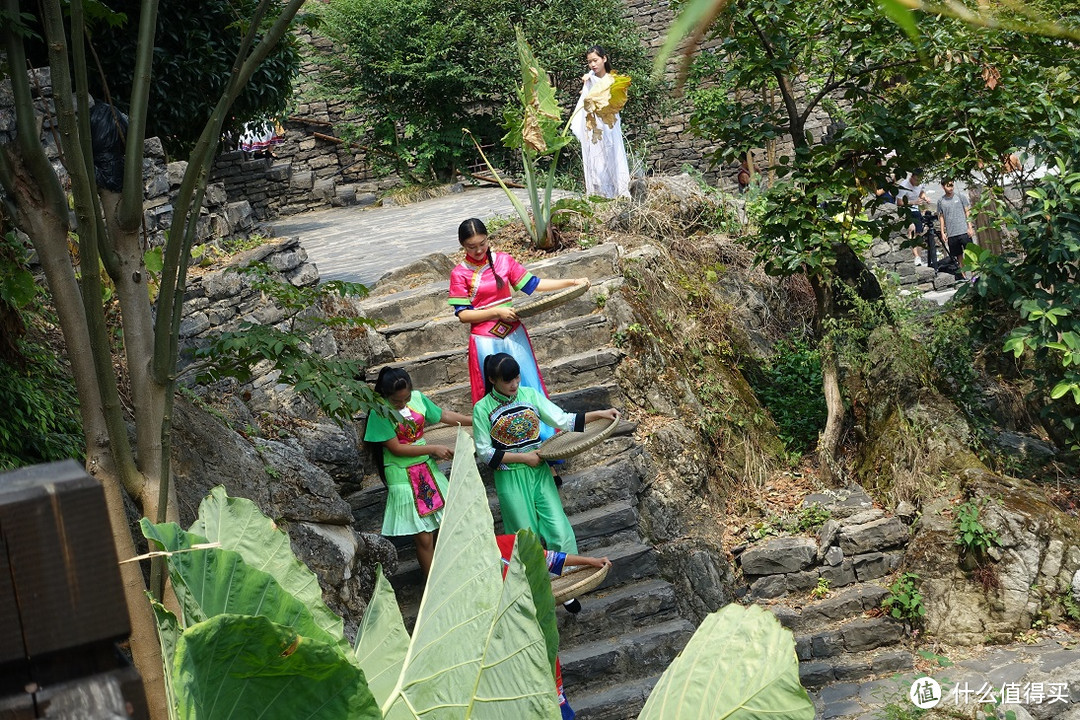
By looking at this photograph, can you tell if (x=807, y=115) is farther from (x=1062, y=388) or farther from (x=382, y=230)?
(x=382, y=230)

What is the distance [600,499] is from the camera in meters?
7.34

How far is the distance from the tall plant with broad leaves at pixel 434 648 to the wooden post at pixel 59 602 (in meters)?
0.16

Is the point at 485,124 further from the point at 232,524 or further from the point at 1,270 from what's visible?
the point at 232,524

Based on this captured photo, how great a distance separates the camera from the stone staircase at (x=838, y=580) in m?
7.20

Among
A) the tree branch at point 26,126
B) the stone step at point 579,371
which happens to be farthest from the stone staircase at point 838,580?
the tree branch at point 26,126

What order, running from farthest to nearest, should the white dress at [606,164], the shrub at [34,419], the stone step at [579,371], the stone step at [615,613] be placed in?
the white dress at [606,164]
the stone step at [579,371]
the stone step at [615,613]
the shrub at [34,419]

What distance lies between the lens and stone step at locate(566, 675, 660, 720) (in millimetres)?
6004

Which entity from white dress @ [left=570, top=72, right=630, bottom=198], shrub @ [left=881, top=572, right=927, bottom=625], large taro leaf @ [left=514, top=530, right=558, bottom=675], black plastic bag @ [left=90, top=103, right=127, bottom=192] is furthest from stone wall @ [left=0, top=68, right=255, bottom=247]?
shrub @ [left=881, top=572, right=927, bottom=625]

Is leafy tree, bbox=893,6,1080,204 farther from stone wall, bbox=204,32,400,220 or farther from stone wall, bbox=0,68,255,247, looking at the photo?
stone wall, bbox=204,32,400,220

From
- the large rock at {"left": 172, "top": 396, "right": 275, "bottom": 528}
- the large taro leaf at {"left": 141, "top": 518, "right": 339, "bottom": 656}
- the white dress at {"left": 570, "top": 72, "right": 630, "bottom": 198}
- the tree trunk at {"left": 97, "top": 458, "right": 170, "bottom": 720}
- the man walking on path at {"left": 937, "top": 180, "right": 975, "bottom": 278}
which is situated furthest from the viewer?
the man walking on path at {"left": 937, "top": 180, "right": 975, "bottom": 278}

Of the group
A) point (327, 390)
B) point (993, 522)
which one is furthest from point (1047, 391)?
point (327, 390)

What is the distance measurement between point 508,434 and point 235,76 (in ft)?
9.93

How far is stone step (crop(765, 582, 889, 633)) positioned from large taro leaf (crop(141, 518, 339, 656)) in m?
6.40

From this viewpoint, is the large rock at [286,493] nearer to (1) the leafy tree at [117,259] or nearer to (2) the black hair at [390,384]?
(2) the black hair at [390,384]
